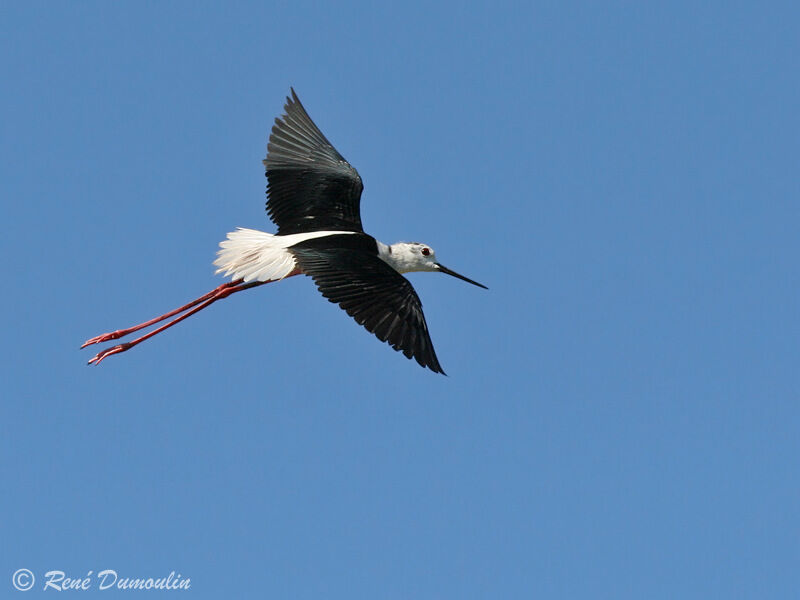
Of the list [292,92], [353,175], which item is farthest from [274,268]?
[292,92]

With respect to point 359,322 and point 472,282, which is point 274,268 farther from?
point 472,282

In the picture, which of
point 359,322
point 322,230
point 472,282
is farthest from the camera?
point 472,282

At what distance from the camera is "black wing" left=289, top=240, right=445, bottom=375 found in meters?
8.59

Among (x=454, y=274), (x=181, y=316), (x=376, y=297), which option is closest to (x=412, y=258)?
(x=454, y=274)

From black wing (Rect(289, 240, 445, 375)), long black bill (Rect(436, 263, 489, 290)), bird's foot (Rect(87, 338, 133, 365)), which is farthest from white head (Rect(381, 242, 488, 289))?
bird's foot (Rect(87, 338, 133, 365))

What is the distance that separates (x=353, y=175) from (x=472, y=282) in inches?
56.8

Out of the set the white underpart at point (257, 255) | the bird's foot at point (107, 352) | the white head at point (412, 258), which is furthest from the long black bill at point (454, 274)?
the bird's foot at point (107, 352)

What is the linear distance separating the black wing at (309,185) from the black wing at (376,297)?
111 cm

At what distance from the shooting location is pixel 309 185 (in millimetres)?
10625

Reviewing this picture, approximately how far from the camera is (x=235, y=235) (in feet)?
33.7

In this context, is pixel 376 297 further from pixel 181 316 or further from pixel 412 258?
pixel 181 316

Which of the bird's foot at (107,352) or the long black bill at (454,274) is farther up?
the long black bill at (454,274)

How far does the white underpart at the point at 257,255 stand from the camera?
948 cm

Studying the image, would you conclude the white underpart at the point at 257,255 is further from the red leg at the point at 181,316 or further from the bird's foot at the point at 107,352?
the bird's foot at the point at 107,352
